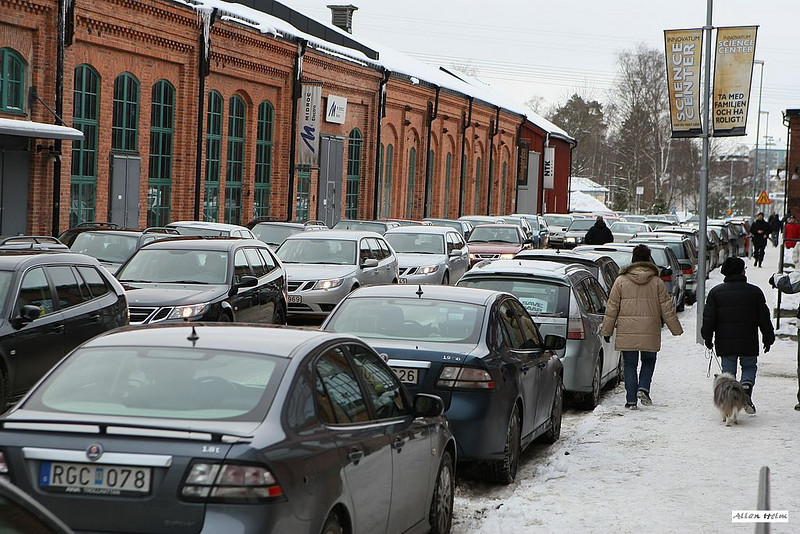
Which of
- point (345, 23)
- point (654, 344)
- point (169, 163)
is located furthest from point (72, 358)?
point (345, 23)

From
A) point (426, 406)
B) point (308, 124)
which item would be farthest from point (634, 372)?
point (308, 124)

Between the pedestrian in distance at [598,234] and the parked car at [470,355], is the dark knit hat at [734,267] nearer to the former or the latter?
the parked car at [470,355]

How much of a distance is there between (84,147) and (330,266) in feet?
33.9

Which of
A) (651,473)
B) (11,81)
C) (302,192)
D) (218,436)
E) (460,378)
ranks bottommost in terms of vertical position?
(651,473)

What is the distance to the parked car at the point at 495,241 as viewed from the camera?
30.1 metres

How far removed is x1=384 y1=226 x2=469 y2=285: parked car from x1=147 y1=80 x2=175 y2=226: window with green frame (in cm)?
800

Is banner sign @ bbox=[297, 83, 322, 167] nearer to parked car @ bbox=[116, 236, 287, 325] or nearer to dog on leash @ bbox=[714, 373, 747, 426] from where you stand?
parked car @ bbox=[116, 236, 287, 325]

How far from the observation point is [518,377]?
9.38 meters

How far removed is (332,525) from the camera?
5297 millimetres

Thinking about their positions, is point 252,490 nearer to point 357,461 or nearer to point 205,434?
point 205,434

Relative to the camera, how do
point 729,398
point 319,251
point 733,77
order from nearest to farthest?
point 729,398 → point 733,77 → point 319,251

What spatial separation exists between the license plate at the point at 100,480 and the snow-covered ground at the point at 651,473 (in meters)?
3.41

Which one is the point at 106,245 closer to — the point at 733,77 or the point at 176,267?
the point at 176,267

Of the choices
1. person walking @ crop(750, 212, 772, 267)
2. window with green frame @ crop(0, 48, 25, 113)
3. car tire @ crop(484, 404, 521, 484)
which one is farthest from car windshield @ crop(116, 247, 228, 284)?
person walking @ crop(750, 212, 772, 267)
